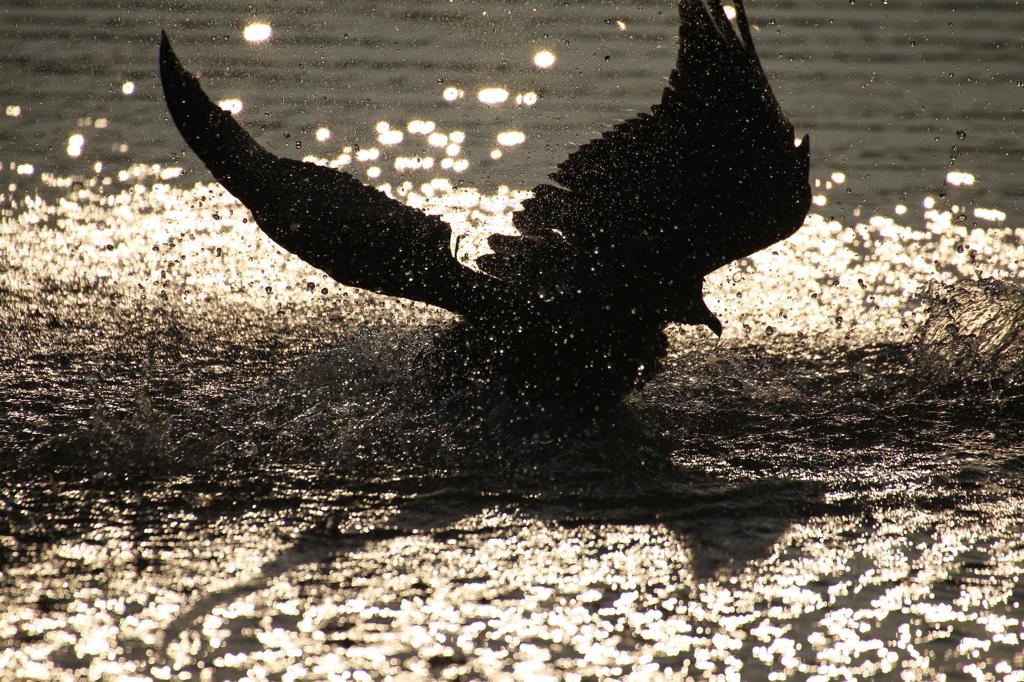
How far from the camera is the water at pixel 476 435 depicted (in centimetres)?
374

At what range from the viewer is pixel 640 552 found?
4145 millimetres

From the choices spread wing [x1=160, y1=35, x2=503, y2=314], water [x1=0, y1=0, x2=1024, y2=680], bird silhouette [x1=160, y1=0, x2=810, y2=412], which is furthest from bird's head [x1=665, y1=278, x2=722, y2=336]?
spread wing [x1=160, y1=35, x2=503, y2=314]

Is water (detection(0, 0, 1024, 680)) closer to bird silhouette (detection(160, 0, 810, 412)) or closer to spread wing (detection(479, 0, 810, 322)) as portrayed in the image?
bird silhouette (detection(160, 0, 810, 412))

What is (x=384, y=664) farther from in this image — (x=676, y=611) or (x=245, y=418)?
(x=245, y=418)

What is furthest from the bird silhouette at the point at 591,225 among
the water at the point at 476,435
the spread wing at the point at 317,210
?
the water at the point at 476,435

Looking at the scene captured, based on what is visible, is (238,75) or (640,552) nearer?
(640,552)

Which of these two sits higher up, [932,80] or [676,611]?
[932,80]

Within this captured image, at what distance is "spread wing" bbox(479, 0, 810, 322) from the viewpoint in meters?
4.62

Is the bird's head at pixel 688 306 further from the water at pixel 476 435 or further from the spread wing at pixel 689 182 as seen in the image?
the water at pixel 476 435

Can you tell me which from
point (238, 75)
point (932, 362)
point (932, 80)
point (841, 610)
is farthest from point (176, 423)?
point (932, 80)

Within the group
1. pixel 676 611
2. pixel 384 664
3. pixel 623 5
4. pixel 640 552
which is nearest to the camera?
pixel 384 664

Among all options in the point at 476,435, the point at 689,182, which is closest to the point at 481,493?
the point at 476,435

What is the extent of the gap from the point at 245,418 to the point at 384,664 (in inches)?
69.8

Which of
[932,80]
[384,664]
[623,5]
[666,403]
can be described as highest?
[623,5]
